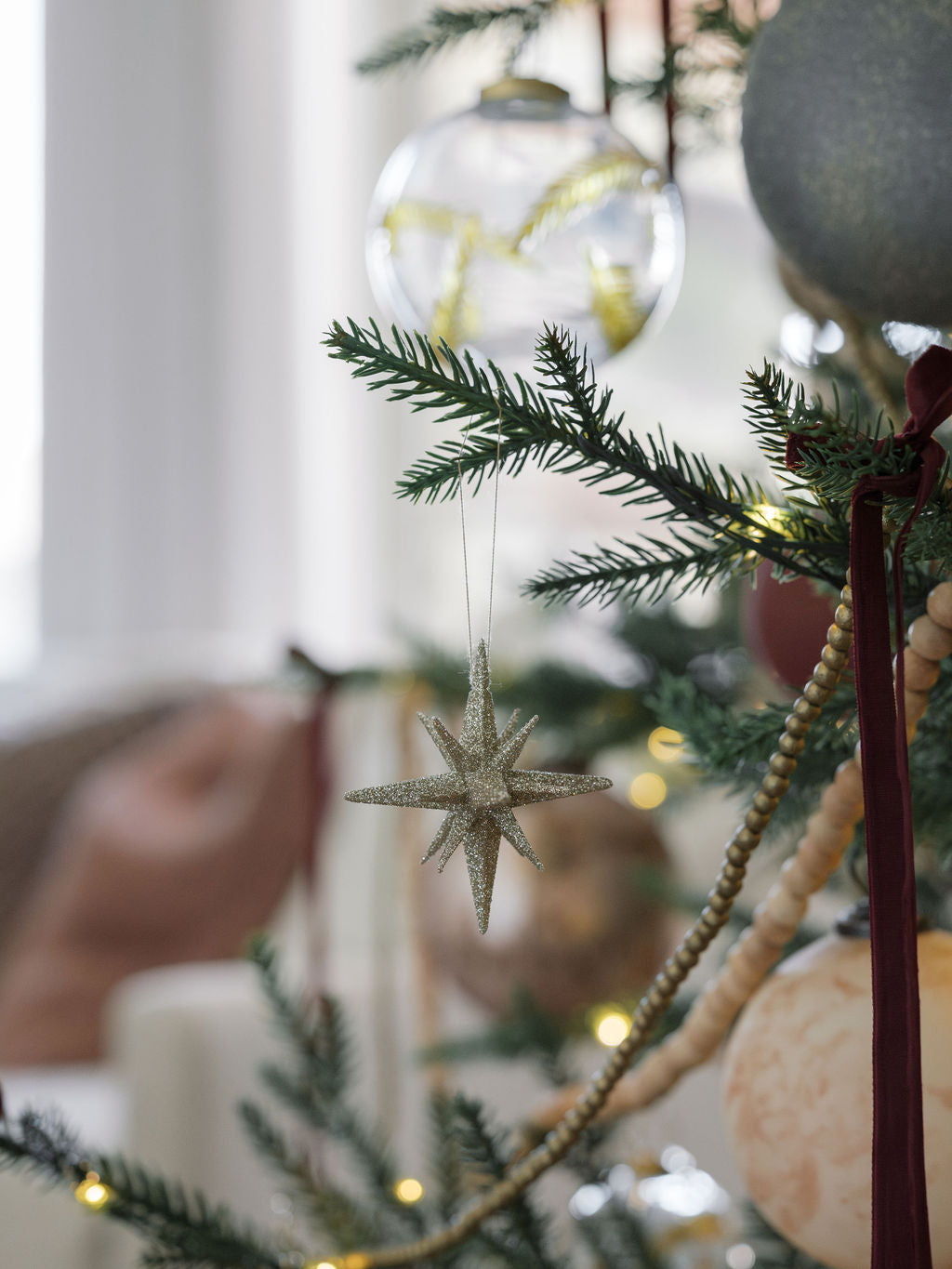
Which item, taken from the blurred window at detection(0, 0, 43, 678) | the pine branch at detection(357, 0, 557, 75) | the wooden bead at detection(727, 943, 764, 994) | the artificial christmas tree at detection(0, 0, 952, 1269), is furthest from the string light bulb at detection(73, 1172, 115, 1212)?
the blurred window at detection(0, 0, 43, 678)

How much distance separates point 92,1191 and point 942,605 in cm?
33

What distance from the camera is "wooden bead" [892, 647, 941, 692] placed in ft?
1.03

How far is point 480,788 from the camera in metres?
0.32

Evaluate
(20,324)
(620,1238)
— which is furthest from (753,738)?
(20,324)

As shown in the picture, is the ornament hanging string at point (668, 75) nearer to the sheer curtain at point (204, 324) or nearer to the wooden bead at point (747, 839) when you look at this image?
the wooden bead at point (747, 839)

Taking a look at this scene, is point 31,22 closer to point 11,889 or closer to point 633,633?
point 11,889

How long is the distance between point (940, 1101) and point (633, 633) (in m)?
0.43

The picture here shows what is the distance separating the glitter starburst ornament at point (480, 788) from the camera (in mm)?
317

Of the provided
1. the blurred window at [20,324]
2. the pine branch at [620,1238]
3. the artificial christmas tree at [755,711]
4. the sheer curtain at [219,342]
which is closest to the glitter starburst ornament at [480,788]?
the artificial christmas tree at [755,711]

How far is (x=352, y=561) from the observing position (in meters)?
2.50

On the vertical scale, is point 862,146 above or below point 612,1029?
above

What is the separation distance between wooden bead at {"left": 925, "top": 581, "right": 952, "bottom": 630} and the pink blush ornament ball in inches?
4.1

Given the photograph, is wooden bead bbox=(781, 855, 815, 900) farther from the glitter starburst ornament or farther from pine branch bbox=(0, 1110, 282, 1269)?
pine branch bbox=(0, 1110, 282, 1269)

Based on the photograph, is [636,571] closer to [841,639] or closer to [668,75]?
[841,639]
